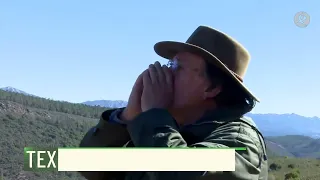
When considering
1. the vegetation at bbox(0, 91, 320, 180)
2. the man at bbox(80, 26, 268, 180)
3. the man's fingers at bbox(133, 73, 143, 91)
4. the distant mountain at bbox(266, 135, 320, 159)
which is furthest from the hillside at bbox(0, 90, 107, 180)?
the distant mountain at bbox(266, 135, 320, 159)

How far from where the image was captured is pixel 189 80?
2.34m

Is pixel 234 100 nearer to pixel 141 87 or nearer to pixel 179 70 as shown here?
pixel 179 70

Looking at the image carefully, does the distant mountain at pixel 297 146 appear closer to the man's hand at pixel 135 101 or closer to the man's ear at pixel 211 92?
the man's ear at pixel 211 92

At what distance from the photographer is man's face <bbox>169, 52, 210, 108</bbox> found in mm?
2299

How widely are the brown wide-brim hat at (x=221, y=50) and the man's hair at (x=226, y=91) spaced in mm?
26

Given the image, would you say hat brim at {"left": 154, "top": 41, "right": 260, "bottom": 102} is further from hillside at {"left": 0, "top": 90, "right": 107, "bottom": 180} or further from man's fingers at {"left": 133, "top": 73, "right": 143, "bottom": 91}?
hillside at {"left": 0, "top": 90, "right": 107, "bottom": 180}

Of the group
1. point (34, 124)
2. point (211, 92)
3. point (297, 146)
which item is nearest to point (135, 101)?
point (211, 92)

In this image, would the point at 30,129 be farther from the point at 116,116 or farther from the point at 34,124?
the point at 116,116

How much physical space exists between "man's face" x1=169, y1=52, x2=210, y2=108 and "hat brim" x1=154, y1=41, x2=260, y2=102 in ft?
0.13

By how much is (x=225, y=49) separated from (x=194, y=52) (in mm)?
159

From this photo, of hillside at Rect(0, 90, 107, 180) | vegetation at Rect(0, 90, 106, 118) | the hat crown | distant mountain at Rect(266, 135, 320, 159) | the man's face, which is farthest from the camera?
distant mountain at Rect(266, 135, 320, 159)

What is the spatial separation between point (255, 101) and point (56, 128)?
75.7 m

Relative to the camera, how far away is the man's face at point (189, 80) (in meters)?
2.30

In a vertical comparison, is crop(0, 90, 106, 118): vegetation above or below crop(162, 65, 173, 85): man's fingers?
below
